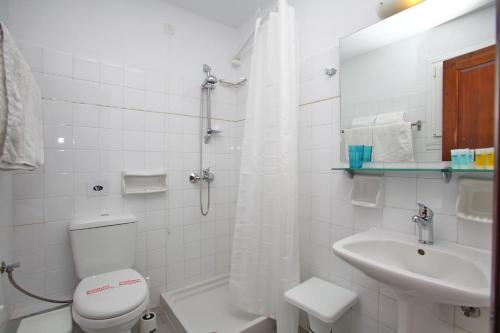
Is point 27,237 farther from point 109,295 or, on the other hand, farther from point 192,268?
point 192,268

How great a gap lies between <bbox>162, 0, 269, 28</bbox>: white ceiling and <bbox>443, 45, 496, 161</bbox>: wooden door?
1.46 metres

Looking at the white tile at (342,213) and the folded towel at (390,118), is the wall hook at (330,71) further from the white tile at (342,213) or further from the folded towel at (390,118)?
the white tile at (342,213)

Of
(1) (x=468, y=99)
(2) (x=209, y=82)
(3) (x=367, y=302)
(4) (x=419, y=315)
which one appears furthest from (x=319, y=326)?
(2) (x=209, y=82)

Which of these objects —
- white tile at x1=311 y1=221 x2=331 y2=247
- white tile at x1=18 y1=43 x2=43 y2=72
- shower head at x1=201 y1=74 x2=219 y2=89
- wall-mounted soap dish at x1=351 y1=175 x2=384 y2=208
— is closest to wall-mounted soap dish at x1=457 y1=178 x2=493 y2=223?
wall-mounted soap dish at x1=351 y1=175 x2=384 y2=208

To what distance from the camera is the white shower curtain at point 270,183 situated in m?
1.43

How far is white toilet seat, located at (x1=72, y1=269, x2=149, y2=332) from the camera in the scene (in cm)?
114

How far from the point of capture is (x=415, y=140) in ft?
3.74

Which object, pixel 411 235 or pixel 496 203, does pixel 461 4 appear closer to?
pixel 411 235

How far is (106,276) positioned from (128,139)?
35.7 inches

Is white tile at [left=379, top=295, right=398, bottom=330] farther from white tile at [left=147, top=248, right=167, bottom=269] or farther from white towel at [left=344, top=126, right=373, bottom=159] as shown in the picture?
white tile at [left=147, top=248, right=167, bottom=269]

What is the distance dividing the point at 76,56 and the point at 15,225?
3.63 ft

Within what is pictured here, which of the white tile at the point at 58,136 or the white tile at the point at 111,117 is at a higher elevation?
the white tile at the point at 111,117

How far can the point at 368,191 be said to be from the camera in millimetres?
1313

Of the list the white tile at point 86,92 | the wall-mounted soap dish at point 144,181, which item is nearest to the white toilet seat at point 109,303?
the wall-mounted soap dish at point 144,181
